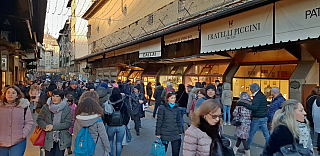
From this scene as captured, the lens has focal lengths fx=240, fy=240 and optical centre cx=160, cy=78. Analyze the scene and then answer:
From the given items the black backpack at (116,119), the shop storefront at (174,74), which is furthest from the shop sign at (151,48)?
the black backpack at (116,119)

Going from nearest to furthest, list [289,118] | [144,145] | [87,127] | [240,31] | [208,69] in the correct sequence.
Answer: [289,118], [87,127], [144,145], [240,31], [208,69]

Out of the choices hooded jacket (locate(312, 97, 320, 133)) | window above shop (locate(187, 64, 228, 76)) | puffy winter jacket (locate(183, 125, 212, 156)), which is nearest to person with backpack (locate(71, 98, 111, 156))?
puffy winter jacket (locate(183, 125, 212, 156))

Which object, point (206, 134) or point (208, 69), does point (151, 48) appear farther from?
point (206, 134)

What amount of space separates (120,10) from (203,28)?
1431 centimetres

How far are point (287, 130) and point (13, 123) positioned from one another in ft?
14.0

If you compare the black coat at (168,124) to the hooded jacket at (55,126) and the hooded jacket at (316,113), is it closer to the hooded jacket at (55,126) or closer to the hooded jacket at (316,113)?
the hooded jacket at (55,126)

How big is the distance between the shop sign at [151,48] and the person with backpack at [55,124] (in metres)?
9.04

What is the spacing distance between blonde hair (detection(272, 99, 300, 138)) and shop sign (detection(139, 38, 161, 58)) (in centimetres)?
1022

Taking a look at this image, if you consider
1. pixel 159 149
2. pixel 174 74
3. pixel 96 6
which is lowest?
pixel 159 149

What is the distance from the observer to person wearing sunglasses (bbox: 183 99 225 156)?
2.75m

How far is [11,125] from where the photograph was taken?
4148 millimetres

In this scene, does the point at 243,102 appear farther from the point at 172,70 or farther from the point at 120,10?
the point at 120,10

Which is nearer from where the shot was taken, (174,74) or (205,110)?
(205,110)

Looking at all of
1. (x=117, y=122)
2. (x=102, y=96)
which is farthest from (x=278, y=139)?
(x=102, y=96)
